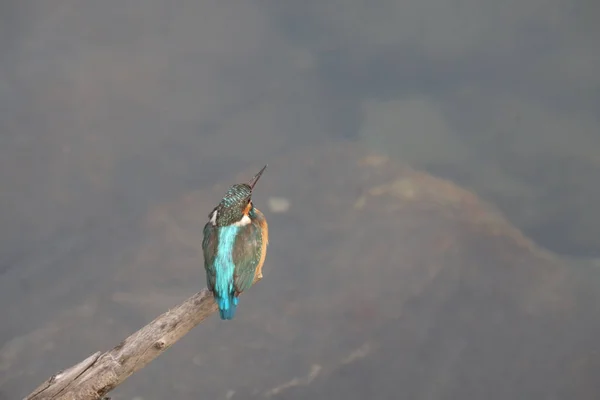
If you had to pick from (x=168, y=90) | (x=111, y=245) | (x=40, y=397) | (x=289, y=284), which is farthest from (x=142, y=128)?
(x=40, y=397)

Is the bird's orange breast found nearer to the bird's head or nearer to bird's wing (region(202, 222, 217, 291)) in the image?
the bird's head

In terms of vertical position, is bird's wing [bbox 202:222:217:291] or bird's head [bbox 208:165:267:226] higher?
bird's head [bbox 208:165:267:226]

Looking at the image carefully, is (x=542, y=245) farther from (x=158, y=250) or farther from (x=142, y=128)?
(x=142, y=128)

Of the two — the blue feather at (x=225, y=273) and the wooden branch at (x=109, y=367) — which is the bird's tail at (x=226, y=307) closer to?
the blue feather at (x=225, y=273)

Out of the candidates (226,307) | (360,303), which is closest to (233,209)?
(226,307)

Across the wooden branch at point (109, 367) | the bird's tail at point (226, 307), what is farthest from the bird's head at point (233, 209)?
the wooden branch at point (109, 367)

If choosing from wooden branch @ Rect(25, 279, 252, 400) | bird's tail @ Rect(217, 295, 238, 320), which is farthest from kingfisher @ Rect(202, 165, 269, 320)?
wooden branch @ Rect(25, 279, 252, 400)

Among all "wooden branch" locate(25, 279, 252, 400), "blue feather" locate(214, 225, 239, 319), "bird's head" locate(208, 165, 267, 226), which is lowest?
"wooden branch" locate(25, 279, 252, 400)
